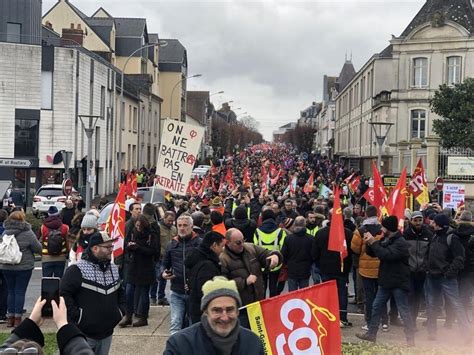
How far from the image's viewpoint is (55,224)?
1036 cm

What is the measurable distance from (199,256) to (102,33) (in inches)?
2185

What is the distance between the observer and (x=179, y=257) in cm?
873

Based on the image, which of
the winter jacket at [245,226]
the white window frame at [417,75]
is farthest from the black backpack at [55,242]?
the white window frame at [417,75]

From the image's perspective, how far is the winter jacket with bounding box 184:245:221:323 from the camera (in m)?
7.13

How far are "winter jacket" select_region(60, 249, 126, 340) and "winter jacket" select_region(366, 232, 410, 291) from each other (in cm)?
367

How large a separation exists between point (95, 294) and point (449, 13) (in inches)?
1836

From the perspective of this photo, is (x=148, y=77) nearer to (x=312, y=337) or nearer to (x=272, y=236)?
(x=272, y=236)

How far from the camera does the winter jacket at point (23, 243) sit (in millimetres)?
9711

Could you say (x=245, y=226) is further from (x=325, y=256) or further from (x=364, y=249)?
A: (x=364, y=249)

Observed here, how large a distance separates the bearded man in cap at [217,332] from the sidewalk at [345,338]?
15.1ft

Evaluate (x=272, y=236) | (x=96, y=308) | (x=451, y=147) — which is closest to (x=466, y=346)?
(x=272, y=236)

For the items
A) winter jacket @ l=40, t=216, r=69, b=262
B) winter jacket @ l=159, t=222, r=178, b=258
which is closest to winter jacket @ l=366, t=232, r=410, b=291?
winter jacket @ l=159, t=222, r=178, b=258

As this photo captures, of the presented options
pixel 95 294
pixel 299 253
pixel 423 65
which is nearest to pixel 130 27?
pixel 423 65

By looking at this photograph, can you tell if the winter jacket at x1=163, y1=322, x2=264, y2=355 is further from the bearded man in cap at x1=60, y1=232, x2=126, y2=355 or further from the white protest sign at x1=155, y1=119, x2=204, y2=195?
the white protest sign at x1=155, y1=119, x2=204, y2=195
